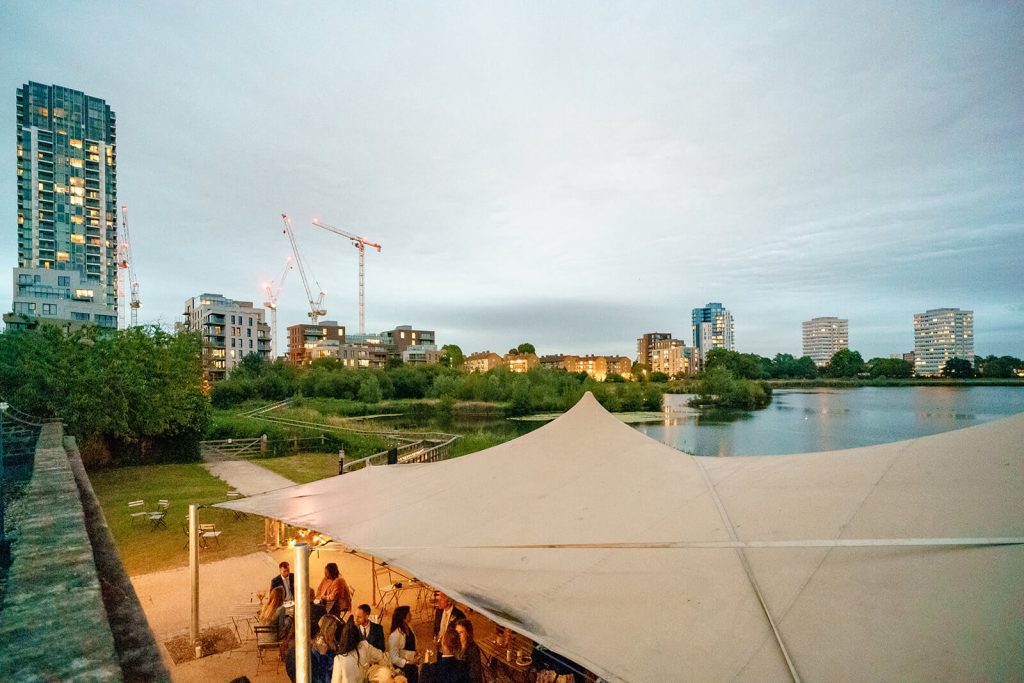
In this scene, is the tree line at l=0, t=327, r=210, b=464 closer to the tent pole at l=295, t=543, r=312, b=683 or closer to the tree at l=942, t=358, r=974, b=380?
the tent pole at l=295, t=543, r=312, b=683

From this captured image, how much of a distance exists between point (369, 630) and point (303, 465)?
14.8m

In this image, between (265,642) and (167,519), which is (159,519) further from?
(265,642)

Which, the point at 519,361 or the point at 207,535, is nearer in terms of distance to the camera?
the point at 207,535

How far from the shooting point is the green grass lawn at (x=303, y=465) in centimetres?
1639

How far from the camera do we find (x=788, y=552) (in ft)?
10.8

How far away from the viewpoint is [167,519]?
11094mm

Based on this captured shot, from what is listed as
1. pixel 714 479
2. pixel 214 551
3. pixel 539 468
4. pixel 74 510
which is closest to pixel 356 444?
pixel 214 551

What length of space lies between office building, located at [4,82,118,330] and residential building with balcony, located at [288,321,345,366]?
38.5 metres

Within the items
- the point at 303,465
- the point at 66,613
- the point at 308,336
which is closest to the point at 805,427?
the point at 303,465

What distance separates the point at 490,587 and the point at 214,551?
8.09m

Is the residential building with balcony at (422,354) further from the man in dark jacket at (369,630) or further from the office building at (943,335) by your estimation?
the office building at (943,335)

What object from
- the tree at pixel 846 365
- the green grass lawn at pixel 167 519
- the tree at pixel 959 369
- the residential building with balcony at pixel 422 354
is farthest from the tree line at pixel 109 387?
the tree at pixel 846 365

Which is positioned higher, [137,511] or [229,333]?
[229,333]

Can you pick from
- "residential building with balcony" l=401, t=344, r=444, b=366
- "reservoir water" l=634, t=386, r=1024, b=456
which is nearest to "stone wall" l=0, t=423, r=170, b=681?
"reservoir water" l=634, t=386, r=1024, b=456
